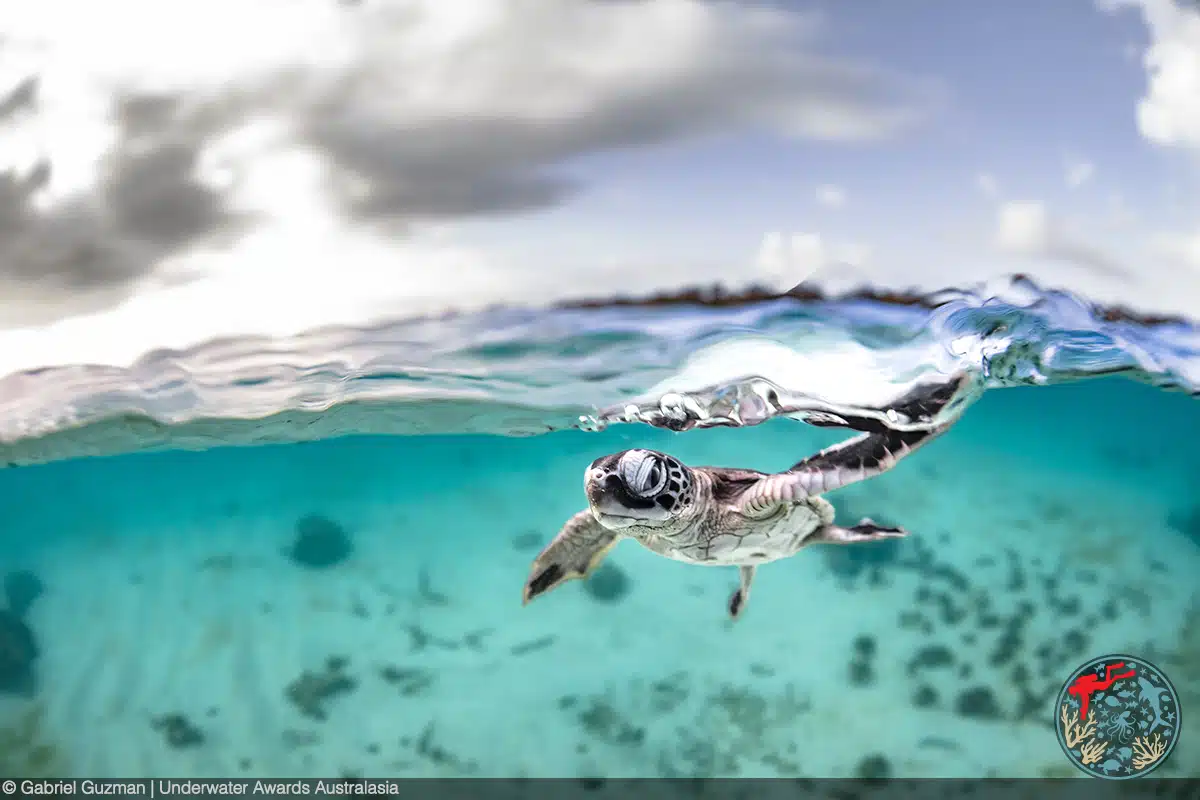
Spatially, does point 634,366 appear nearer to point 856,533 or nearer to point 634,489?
point 856,533

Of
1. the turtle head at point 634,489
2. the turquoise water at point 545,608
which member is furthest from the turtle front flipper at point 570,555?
the turquoise water at point 545,608

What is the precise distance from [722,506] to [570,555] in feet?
4.58

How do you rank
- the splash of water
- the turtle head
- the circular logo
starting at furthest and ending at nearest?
1. the circular logo
2. the splash of water
3. the turtle head

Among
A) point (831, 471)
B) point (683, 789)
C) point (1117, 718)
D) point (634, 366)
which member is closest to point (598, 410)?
point (634, 366)

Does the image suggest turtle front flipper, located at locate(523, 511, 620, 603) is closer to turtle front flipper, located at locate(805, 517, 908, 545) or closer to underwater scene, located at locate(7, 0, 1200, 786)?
underwater scene, located at locate(7, 0, 1200, 786)

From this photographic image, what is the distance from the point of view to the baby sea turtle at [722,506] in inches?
170

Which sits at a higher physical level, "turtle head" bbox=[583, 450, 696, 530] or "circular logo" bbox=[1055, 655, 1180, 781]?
"turtle head" bbox=[583, 450, 696, 530]

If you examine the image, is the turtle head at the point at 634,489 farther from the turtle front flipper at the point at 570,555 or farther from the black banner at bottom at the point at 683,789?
the black banner at bottom at the point at 683,789

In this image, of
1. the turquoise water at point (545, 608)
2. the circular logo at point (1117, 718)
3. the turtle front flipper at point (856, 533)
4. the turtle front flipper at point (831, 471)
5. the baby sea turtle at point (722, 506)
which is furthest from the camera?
the turquoise water at point (545, 608)

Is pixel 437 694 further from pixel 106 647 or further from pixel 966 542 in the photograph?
pixel 966 542

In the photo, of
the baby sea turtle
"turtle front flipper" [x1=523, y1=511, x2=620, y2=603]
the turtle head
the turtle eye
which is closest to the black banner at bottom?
the baby sea turtle

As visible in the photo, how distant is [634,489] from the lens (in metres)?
4.25

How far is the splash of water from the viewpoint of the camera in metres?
6.39

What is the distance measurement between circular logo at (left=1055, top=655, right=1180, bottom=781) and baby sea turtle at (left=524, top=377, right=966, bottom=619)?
531 cm
